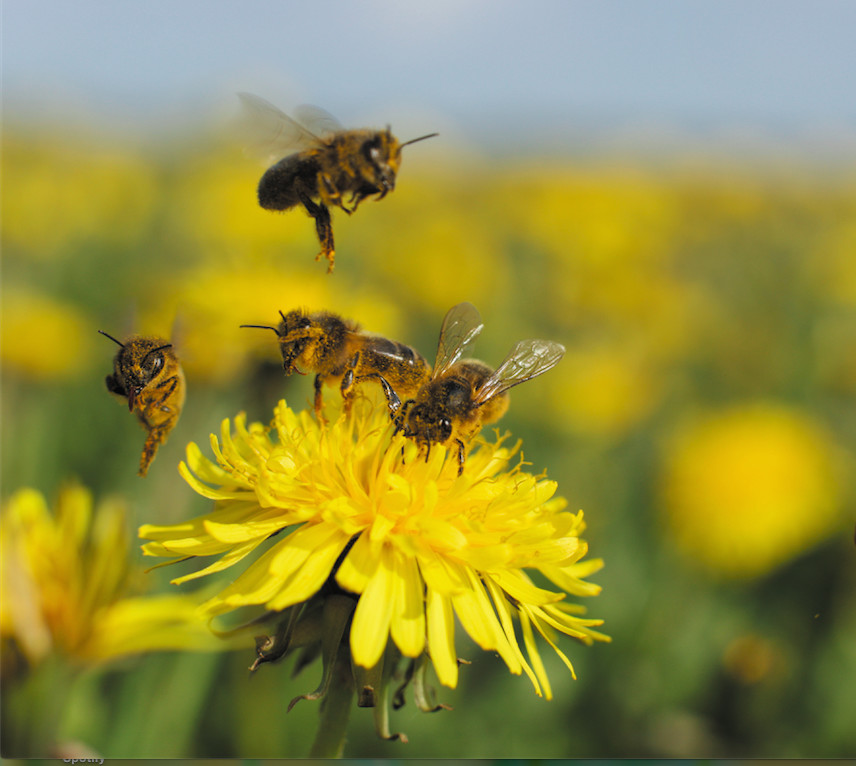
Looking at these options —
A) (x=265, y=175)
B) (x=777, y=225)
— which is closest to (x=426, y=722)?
(x=265, y=175)

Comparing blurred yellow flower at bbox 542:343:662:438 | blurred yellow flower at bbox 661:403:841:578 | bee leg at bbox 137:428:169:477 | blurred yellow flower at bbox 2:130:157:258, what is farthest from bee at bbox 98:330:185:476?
blurred yellow flower at bbox 2:130:157:258

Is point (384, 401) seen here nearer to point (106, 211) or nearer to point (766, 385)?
point (766, 385)

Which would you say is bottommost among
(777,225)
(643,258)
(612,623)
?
(612,623)

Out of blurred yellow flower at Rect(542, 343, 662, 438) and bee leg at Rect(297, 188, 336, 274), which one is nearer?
bee leg at Rect(297, 188, 336, 274)

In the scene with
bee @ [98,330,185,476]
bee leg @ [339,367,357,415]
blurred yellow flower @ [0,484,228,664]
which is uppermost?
bee leg @ [339,367,357,415]

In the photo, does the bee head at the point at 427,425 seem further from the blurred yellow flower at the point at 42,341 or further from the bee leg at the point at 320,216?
the blurred yellow flower at the point at 42,341

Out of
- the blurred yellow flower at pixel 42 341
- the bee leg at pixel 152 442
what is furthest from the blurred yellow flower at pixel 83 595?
the blurred yellow flower at pixel 42 341

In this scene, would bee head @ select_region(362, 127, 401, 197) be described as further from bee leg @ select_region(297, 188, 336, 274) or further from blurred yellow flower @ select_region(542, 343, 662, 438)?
blurred yellow flower @ select_region(542, 343, 662, 438)

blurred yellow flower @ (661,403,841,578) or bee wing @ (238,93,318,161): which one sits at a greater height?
bee wing @ (238,93,318,161)
